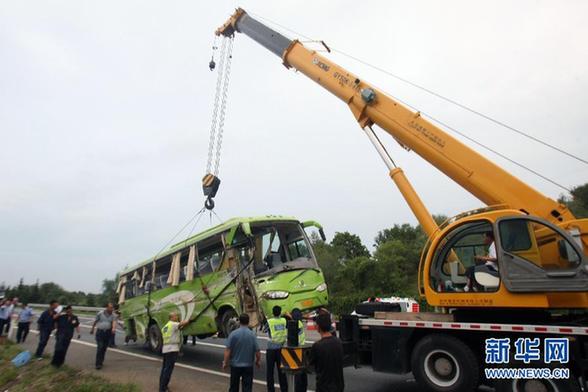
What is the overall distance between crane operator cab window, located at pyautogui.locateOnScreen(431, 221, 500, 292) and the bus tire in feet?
29.2

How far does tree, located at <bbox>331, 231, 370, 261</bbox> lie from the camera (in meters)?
52.3

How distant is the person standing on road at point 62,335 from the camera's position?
10195 millimetres

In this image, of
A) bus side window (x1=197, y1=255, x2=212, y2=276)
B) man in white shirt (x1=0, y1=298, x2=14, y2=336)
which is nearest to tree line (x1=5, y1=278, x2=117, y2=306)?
man in white shirt (x1=0, y1=298, x2=14, y2=336)

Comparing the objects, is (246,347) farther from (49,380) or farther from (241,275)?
(49,380)

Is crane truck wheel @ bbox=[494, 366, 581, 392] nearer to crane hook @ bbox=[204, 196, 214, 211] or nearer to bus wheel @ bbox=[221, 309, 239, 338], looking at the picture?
bus wheel @ bbox=[221, 309, 239, 338]

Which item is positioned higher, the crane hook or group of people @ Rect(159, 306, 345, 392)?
the crane hook

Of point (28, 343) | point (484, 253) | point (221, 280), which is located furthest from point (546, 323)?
point (28, 343)

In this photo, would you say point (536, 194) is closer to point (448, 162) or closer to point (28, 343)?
point (448, 162)

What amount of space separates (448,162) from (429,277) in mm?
2432

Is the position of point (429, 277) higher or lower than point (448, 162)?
lower

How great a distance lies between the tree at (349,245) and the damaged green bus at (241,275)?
4112 centimetres

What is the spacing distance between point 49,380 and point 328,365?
22.6 feet

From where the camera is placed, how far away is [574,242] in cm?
620

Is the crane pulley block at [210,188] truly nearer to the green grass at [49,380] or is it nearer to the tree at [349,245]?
the green grass at [49,380]
